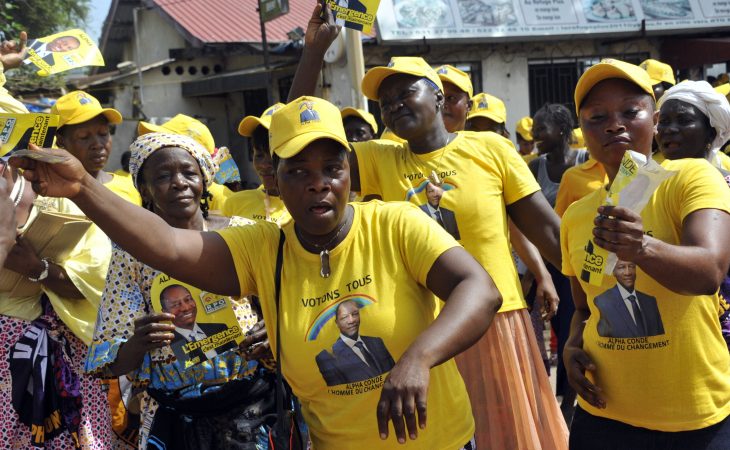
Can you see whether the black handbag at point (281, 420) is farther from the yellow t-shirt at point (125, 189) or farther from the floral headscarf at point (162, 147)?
the yellow t-shirt at point (125, 189)

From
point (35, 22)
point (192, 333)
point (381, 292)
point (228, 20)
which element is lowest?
point (192, 333)

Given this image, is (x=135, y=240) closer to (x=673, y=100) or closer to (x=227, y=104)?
(x=673, y=100)

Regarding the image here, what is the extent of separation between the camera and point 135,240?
2.54 metres

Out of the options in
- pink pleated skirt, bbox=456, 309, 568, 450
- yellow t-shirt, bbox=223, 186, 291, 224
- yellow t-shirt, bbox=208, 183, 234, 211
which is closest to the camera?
pink pleated skirt, bbox=456, 309, 568, 450

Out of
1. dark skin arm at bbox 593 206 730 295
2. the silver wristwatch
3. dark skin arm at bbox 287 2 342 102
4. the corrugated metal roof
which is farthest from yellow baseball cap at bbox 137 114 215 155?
the corrugated metal roof

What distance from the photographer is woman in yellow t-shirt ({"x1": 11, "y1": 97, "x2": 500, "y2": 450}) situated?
259cm

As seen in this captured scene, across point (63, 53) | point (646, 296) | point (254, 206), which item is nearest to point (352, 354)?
point (646, 296)

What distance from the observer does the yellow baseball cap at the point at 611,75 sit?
3.05 meters

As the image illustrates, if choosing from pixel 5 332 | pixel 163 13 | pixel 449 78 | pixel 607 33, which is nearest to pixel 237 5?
pixel 163 13

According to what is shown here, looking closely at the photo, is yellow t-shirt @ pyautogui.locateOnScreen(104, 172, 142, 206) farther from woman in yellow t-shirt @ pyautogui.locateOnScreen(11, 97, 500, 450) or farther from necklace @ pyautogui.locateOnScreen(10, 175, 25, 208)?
woman in yellow t-shirt @ pyautogui.locateOnScreen(11, 97, 500, 450)

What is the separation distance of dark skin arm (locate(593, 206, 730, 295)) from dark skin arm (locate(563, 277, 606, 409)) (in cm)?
59

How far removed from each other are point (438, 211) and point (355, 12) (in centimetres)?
133

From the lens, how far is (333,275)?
106 inches

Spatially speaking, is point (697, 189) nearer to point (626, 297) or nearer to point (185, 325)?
point (626, 297)
